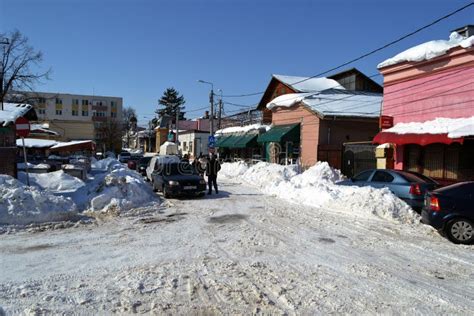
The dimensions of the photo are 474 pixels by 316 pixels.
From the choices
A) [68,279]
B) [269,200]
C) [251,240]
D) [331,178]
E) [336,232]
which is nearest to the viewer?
[68,279]

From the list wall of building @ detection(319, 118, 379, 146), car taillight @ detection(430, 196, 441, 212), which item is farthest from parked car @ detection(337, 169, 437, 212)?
wall of building @ detection(319, 118, 379, 146)

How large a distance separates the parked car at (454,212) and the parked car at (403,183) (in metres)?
2.14

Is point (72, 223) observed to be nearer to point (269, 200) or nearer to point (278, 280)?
point (278, 280)

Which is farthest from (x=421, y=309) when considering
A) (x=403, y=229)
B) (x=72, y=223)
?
(x=72, y=223)

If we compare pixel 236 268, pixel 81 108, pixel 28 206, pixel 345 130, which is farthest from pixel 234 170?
pixel 81 108

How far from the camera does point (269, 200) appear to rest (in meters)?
16.0

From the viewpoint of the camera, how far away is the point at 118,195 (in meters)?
13.7

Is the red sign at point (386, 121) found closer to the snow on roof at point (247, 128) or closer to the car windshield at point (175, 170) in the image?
the car windshield at point (175, 170)

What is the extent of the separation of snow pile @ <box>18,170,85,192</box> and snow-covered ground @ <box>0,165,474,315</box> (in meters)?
6.13

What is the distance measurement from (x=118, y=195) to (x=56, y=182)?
5.03 metres

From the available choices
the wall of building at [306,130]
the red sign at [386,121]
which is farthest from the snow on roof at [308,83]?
the red sign at [386,121]

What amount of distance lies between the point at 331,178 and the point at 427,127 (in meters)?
6.10

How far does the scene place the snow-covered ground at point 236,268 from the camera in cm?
519

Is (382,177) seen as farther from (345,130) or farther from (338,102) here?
(338,102)
